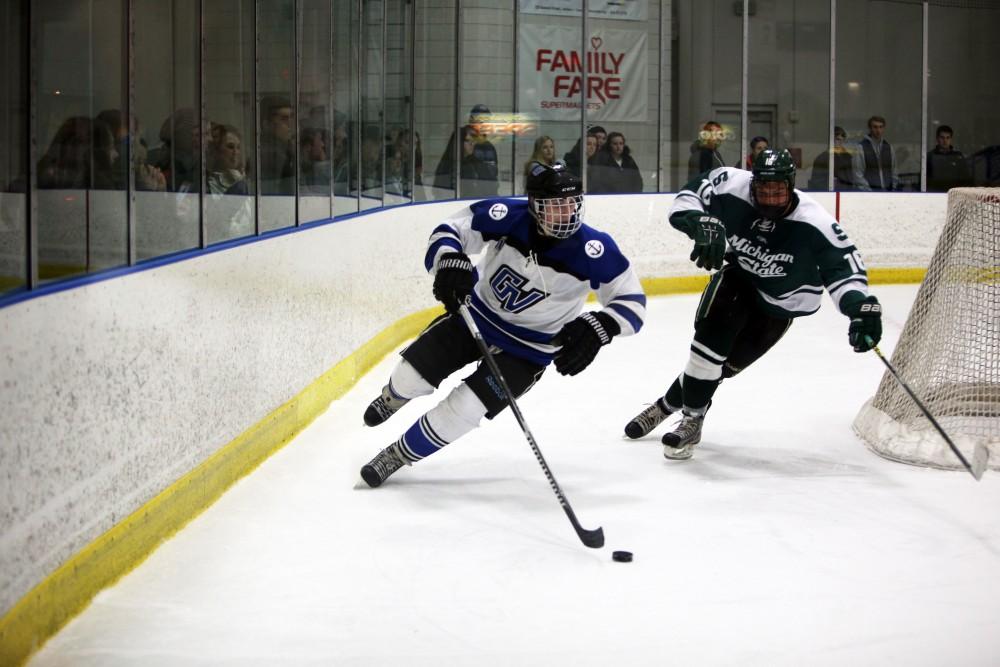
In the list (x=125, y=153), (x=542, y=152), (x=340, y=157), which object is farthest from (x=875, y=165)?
(x=125, y=153)

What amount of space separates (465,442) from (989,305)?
2025 mm

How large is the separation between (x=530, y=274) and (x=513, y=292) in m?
0.08

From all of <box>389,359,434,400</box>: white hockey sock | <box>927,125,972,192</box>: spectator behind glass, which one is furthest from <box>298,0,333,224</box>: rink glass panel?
<box>927,125,972,192</box>: spectator behind glass

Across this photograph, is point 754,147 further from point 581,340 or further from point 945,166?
point 581,340

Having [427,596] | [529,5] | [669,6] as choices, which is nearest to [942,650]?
[427,596]

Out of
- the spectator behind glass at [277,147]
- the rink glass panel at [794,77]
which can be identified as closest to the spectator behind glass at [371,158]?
the spectator behind glass at [277,147]

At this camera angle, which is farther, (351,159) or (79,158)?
(351,159)

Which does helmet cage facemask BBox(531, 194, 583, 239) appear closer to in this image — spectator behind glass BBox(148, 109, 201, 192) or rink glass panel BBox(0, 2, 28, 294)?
spectator behind glass BBox(148, 109, 201, 192)

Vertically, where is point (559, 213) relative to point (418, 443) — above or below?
above

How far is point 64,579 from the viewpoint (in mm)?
2602

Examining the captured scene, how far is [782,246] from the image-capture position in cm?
429

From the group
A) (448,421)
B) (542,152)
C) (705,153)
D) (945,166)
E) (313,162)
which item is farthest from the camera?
(945,166)

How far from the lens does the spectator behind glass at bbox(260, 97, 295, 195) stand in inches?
187

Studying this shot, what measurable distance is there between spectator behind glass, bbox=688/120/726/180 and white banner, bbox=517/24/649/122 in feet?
1.72
